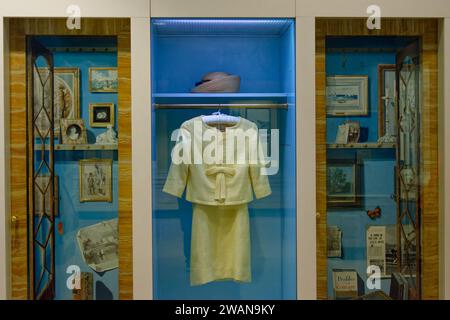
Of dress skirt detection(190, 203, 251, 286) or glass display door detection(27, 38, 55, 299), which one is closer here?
glass display door detection(27, 38, 55, 299)

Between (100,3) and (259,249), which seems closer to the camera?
(100,3)

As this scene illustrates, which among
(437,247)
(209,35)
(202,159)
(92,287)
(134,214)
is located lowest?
(92,287)

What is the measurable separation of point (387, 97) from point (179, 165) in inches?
44.0

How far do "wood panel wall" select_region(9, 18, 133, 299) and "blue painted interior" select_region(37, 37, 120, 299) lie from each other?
44 millimetres

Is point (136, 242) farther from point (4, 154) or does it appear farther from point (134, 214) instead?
point (4, 154)

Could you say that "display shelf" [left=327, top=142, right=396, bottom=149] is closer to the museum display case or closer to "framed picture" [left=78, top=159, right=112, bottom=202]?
the museum display case

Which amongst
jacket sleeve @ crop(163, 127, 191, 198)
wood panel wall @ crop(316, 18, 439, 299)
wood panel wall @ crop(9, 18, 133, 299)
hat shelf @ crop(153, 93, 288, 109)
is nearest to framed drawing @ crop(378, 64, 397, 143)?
wood panel wall @ crop(316, 18, 439, 299)

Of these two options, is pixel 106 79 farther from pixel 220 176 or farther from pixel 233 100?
pixel 220 176

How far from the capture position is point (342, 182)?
2.97m

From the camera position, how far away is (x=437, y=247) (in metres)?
2.97

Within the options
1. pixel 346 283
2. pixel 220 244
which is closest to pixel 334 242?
pixel 346 283

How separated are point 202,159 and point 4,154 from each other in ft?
3.21

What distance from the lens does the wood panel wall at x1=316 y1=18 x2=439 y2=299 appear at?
2920mm

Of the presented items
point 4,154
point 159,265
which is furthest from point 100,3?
point 159,265
